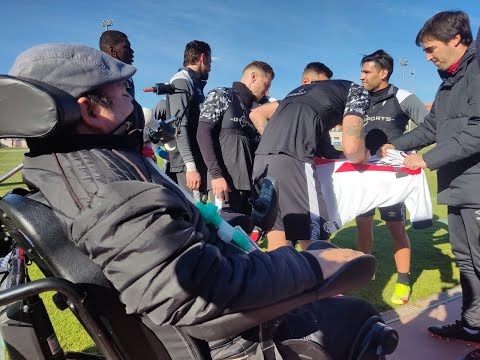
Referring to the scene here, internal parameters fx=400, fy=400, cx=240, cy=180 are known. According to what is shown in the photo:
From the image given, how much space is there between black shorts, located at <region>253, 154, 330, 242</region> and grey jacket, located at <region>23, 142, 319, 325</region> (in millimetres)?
1997

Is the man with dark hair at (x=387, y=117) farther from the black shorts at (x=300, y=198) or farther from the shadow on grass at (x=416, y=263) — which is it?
the black shorts at (x=300, y=198)

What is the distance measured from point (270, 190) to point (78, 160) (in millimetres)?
909

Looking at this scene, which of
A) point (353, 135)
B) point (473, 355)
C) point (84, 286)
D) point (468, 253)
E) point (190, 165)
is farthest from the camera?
point (190, 165)

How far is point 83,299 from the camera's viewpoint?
1075 millimetres

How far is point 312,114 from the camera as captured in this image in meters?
3.19

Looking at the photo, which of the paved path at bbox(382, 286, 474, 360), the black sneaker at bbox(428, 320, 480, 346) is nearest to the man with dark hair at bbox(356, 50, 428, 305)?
the paved path at bbox(382, 286, 474, 360)

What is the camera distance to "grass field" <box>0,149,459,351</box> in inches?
121

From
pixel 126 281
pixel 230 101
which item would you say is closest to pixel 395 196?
pixel 230 101

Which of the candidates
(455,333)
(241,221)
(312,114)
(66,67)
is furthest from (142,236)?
(455,333)

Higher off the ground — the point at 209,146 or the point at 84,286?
the point at 209,146

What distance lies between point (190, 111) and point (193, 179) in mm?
769

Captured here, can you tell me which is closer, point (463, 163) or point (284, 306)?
point (284, 306)

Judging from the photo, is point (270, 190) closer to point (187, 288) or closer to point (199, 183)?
point (187, 288)

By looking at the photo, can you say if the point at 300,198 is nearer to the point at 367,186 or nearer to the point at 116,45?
the point at 367,186
